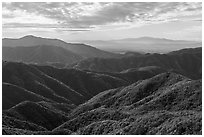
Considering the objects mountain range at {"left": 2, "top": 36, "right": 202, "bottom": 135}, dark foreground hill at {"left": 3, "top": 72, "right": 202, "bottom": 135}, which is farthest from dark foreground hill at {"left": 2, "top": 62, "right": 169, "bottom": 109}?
dark foreground hill at {"left": 3, "top": 72, "right": 202, "bottom": 135}

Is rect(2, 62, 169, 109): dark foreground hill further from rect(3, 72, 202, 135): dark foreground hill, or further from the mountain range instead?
rect(3, 72, 202, 135): dark foreground hill

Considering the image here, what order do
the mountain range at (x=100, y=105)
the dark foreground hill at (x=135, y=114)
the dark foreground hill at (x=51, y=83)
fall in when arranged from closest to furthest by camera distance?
the dark foreground hill at (x=135, y=114) → the mountain range at (x=100, y=105) → the dark foreground hill at (x=51, y=83)

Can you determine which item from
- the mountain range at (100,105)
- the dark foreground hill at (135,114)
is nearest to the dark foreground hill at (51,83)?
the mountain range at (100,105)

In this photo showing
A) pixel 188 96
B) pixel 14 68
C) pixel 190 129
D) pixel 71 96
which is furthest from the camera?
pixel 14 68

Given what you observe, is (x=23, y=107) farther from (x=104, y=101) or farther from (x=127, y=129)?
(x=127, y=129)

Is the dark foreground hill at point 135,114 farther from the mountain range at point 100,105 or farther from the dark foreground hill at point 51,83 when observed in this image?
the dark foreground hill at point 51,83

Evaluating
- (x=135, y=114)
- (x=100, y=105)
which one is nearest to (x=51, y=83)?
(x=100, y=105)

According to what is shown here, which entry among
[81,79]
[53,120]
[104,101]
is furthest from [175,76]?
[81,79]

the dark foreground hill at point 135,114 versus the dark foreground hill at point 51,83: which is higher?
the dark foreground hill at point 135,114

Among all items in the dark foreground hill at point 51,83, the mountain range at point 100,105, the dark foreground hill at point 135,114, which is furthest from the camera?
the dark foreground hill at point 51,83
